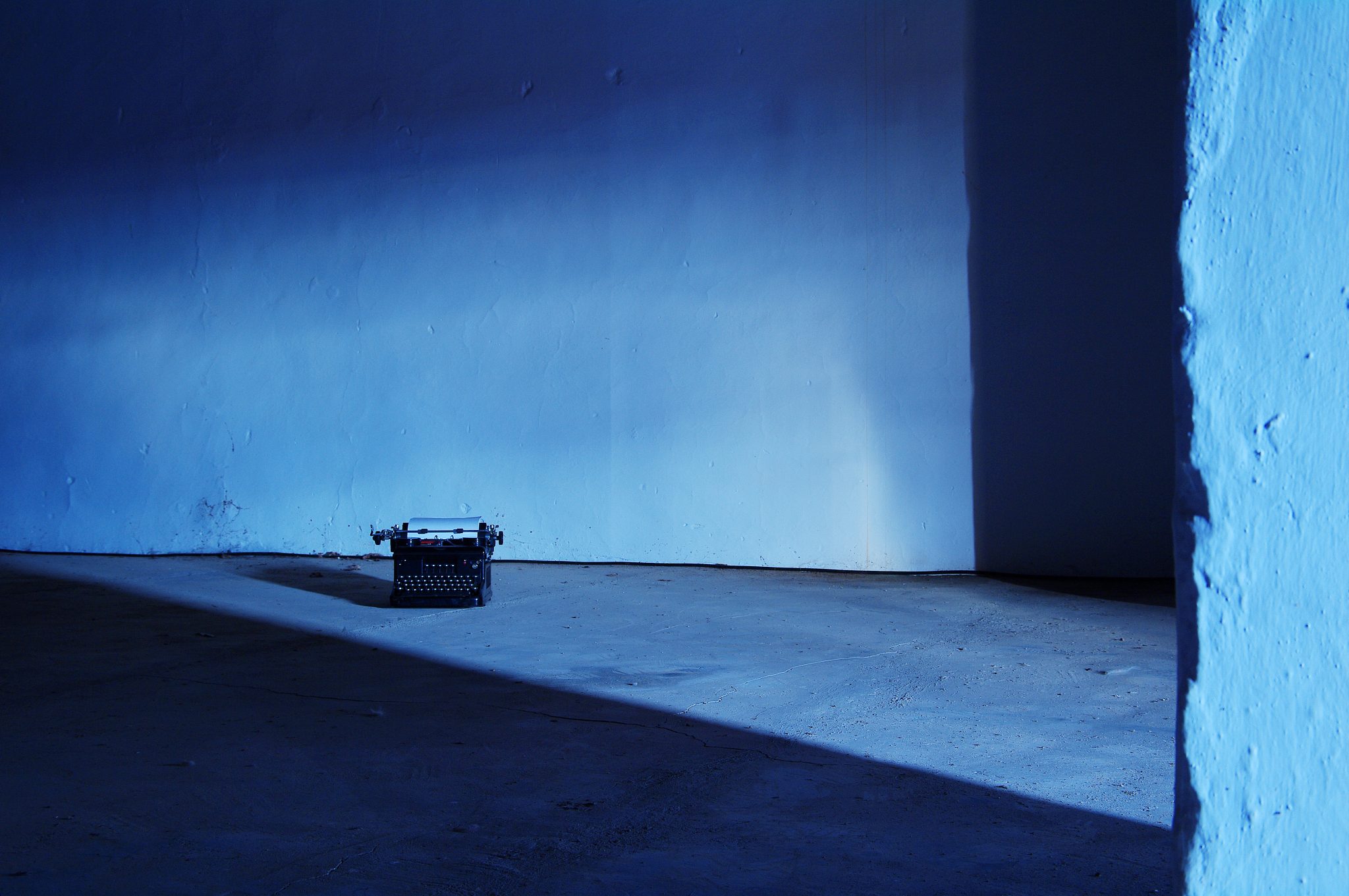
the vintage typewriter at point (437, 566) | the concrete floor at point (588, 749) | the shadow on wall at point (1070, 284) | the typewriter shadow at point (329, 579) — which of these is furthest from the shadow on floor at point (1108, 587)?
the typewriter shadow at point (329, 579)

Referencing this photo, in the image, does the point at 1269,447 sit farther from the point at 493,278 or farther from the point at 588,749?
the point at 493,278

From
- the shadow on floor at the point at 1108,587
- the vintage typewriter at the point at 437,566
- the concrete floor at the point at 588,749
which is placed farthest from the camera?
the shadow on floor at the point at 1108,587

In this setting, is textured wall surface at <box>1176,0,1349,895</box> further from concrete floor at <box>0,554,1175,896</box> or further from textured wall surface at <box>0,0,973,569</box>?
textured wall surface at <box>0,0,973,569</box>

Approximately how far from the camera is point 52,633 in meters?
3.19

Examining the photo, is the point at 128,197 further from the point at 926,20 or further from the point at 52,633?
the point at 926,20

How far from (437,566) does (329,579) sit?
3.24ft

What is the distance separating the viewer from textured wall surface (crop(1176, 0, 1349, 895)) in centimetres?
75

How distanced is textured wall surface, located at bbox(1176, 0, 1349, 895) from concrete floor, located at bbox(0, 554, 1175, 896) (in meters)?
0.67

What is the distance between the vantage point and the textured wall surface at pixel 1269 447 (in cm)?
75

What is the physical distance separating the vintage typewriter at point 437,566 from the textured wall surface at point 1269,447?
3.07 meters

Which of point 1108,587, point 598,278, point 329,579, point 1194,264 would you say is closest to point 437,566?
point 329,579

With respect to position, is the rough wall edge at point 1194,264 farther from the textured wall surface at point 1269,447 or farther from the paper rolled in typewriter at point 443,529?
the paper rolled in typewriter at point 443,529

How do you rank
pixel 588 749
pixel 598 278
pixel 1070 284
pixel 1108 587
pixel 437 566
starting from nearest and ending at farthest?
pixel 588 749, pixel 437 566, pixel 1108 587, pixel 1070 284, pixel 598 278

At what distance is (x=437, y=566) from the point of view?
3621 millimetres
